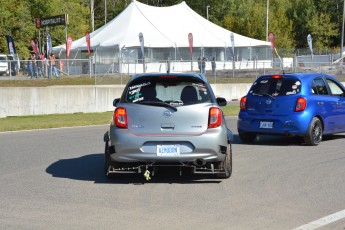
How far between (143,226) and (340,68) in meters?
46.1

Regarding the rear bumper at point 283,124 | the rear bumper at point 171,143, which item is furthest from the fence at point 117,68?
the rear bumper at point 171,143

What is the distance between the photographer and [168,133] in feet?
29.9

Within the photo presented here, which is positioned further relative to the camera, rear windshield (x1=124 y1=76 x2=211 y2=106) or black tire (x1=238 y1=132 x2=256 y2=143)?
black tire (x1=238 y1=132 x2=256 y2=143)

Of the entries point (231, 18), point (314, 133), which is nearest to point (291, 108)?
point (314, 133)

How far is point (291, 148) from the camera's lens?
13.7m

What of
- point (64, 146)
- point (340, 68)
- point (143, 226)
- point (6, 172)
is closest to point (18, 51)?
point (340, 68)

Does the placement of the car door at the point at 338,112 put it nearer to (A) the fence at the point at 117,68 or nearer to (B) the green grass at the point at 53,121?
(A) the fence at the point at 117,68

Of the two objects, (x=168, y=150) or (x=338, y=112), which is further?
(x=338, y=112)

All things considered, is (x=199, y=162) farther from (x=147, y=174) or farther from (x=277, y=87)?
(x=277, y=87)

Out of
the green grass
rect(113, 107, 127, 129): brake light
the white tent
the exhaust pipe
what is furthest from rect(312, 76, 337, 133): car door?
the white tent

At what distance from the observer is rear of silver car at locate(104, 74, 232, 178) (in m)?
9.11

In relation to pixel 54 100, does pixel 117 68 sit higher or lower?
higher

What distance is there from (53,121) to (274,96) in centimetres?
956

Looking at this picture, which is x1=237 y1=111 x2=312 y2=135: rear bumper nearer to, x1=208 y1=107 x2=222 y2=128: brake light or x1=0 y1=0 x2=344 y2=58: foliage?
x1=208 y1=107 x2=222 y2=128: brake light
